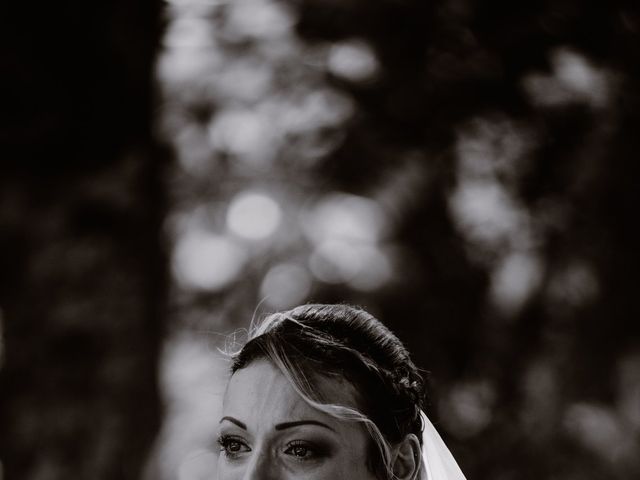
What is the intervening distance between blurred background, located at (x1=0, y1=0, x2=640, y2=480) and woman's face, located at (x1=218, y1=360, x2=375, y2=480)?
2143 mm

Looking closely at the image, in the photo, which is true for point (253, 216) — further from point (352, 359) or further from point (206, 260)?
point (352, 359)

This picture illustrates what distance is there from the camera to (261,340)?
2.24 meters

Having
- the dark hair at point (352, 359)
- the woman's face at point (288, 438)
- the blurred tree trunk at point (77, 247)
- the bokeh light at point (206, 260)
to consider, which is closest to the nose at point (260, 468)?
the woman's face at point (288, 438)

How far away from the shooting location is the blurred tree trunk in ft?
12.8

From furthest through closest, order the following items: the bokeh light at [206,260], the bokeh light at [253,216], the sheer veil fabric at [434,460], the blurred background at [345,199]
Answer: the bokeh light at [253,216], the bokeh light at [206,260], the blurred background at [345,199], the sheer veil fabric at [434,460]

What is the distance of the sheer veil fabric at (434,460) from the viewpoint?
237cm

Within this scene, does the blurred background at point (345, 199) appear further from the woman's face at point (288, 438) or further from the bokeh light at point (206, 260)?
the woman's face at point (288, 438)

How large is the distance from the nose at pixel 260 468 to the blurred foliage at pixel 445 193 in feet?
9.66

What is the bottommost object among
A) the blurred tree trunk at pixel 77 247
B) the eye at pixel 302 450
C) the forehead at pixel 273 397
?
the blurred tree trunk at pixel 77 247

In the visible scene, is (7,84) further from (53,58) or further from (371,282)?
(371,282)

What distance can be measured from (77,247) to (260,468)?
8.60 ft

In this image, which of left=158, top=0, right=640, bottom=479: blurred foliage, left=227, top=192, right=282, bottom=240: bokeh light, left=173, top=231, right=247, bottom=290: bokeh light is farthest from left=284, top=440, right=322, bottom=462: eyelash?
left=227, top=192, right=282, bottom=240: bokeh light

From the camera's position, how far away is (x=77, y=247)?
14.1ft

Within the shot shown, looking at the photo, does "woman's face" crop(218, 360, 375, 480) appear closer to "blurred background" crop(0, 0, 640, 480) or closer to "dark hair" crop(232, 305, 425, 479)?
"dark hair" crop(232, 305, 425, 479)
